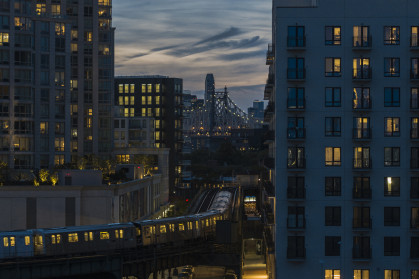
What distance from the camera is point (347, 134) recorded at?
210 ft

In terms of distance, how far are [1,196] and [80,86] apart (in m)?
57.1

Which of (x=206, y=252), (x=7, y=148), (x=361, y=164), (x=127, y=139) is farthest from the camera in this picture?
(x=127, y=139)

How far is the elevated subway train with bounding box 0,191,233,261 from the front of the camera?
61.9m

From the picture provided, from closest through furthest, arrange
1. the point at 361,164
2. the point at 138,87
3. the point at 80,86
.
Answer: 1. the point at 361,164
2. the point at 80,86
3. the point at 138,87

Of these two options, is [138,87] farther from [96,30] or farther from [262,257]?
[262,257]

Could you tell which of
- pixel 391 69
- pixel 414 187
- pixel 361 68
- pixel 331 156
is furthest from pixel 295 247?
pixel 391 69

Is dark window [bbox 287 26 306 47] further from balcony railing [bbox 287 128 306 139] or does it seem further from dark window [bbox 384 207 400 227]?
dark window [bbox 384 207 400 227]

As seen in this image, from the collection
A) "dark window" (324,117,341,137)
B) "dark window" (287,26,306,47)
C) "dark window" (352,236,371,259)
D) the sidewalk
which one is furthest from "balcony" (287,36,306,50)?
the sidewalk

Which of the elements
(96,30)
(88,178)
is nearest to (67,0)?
(96,30)

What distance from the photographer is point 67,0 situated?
440ft

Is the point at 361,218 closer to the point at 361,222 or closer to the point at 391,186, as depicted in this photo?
Result: the point at 361,222

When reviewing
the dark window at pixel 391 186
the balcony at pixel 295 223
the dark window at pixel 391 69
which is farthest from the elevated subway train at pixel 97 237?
the dark window at pixel 391 69

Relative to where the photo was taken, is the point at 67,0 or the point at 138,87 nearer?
the point at 67,0

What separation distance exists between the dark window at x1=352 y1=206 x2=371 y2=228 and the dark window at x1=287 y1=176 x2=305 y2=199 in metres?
4.86
